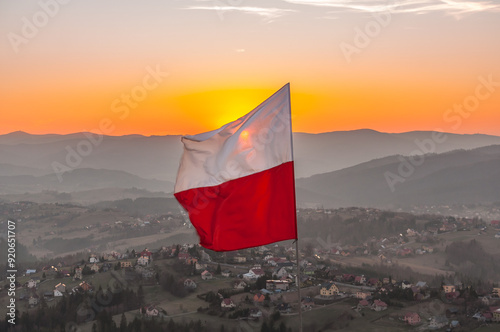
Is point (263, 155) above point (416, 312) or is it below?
above

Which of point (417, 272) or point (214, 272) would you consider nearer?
point (214, 272)

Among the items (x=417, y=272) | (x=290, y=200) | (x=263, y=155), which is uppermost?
(x=263, y=155)

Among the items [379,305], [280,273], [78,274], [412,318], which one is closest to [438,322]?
[412,318]

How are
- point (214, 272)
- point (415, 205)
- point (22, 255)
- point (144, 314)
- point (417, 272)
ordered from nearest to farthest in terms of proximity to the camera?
point (144, 314), point (214, 272), point (417, 272), point (22, 255), point (415, 205)

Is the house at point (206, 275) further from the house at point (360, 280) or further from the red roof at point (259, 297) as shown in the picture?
the house at point (360, 280)

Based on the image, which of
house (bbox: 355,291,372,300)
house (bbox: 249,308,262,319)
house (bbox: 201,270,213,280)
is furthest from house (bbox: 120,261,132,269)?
house (bbox: 355,291,372,300)

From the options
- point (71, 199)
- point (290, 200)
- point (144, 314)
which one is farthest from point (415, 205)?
point (290, 200)

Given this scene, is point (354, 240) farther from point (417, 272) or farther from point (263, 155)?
point (263, 155)

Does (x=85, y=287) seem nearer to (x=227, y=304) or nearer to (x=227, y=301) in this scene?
(x=227, y=301)
